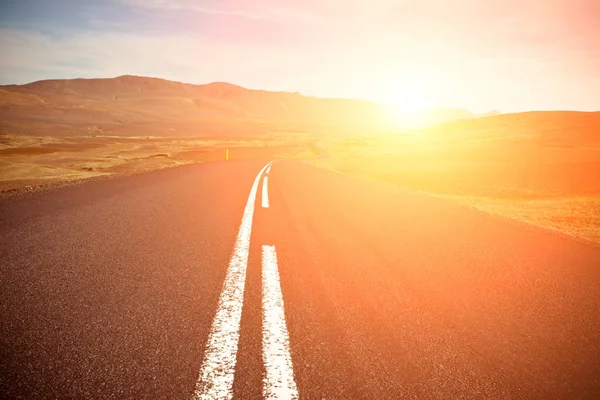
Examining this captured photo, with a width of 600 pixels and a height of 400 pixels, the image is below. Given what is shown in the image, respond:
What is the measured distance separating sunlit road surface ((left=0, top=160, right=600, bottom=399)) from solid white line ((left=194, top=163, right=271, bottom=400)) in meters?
0.01

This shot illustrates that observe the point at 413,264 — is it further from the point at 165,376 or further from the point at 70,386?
the point at 70,386

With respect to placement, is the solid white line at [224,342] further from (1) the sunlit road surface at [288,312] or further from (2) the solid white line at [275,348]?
(2) the solid white line at [275,348]

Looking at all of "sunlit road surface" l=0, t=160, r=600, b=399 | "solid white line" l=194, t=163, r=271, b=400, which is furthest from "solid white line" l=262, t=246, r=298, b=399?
"solid white line" l=194, t=163, r=271, b=400

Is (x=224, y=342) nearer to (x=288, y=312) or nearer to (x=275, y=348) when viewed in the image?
(x=275, y=348)

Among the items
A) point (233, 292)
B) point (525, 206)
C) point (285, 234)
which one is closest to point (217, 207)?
point (285, 234)

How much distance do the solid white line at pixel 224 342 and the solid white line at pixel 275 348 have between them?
213 millimetres

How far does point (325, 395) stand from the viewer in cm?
191

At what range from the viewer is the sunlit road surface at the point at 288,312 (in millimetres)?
2020

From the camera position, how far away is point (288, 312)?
2814 millimetres

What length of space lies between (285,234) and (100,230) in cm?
293

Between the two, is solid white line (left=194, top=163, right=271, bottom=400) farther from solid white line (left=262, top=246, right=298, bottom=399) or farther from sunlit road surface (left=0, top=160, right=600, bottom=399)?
solid white line (left=262, top=246, right=298, bottom=399)

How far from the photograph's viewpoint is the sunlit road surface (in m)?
2.02

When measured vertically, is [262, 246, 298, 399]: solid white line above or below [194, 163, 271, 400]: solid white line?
below

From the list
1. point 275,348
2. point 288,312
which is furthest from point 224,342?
point 288,312
